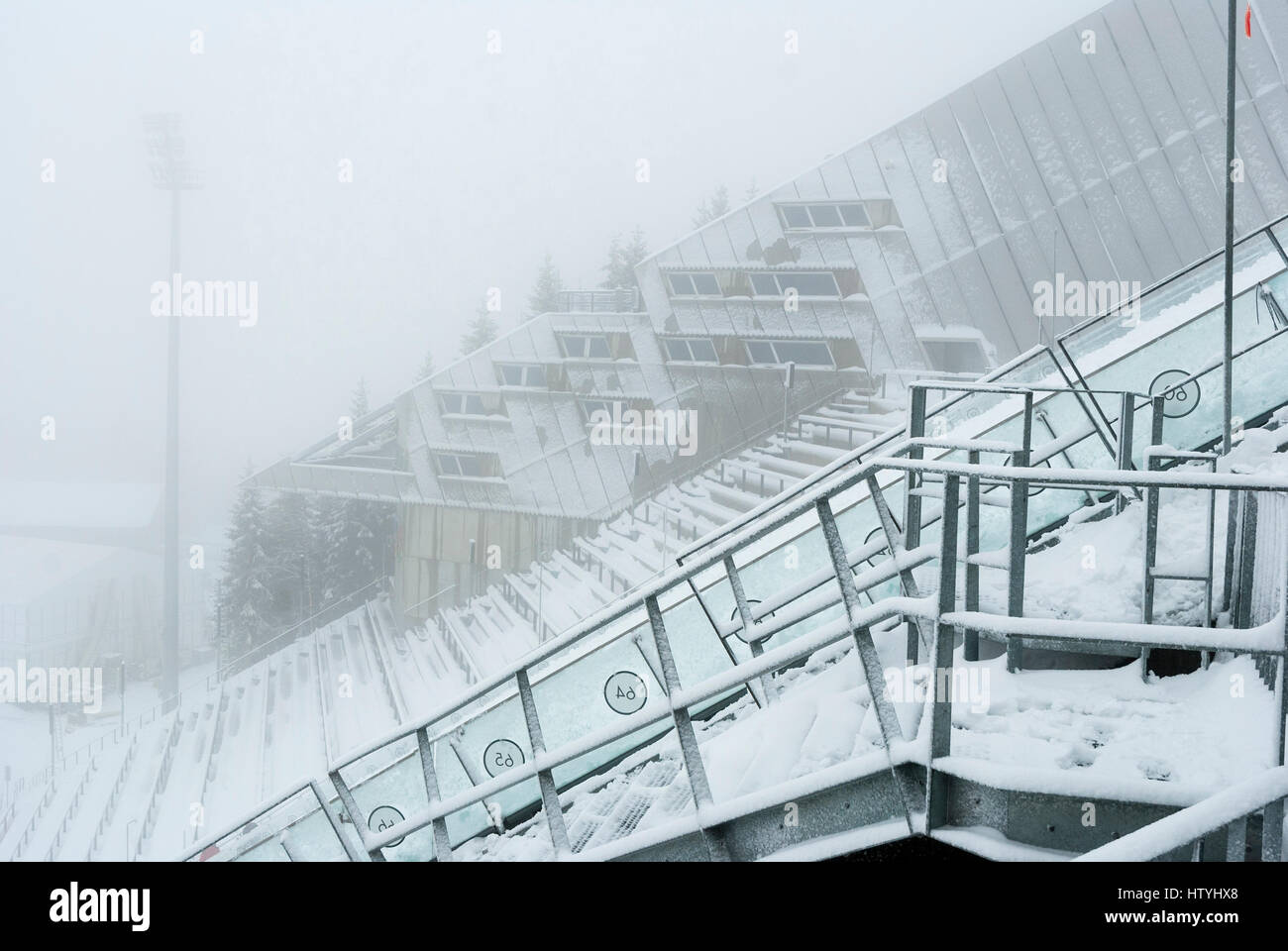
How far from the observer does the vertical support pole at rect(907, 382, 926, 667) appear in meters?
2.77

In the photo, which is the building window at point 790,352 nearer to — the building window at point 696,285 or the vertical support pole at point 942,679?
the building window at point 696,285

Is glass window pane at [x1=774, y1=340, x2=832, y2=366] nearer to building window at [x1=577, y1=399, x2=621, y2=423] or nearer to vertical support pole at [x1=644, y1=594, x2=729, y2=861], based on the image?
building window at [x1=577, y1=399, x2=621, y2=423]

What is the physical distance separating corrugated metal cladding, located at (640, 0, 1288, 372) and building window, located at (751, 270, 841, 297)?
225 millimetres

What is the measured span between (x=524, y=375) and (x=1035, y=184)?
733 cm

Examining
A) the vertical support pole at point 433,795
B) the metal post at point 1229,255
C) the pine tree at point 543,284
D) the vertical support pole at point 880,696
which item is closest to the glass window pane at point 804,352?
Result: the pine tree at point 543,284

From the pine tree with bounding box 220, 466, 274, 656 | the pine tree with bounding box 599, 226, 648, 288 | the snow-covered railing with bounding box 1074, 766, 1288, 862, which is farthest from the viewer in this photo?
the pine tree with bounding box 220, 466, 274, 656

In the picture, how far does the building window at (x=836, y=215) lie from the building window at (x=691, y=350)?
75.5 inches

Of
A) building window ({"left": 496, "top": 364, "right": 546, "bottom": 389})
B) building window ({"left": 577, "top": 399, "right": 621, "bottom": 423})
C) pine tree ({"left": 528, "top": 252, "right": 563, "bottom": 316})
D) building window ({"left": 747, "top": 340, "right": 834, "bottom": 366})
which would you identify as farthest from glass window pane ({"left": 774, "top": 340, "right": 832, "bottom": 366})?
pine tree ({"left": 528, "top": 252, "right": 563, "bottom": 316})

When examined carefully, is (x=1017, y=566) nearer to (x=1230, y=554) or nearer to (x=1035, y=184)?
(x=1230, y=554)

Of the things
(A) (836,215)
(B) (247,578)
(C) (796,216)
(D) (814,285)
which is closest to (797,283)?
(D) (814,285)

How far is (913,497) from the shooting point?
303 centimetres

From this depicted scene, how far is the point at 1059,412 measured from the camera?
3729 millimetres
